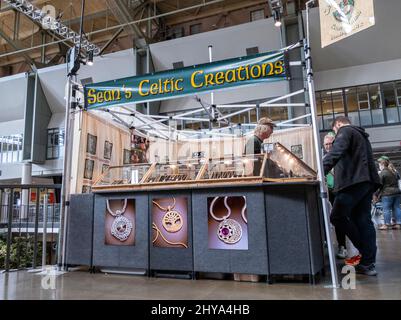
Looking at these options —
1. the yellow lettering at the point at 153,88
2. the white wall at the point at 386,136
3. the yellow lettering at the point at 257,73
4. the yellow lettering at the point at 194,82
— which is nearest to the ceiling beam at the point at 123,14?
the white wall at the point at 386,136

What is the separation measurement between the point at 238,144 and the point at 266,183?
5.21 m

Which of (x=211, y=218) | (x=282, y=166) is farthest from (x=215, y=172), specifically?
(x=282, y=166)

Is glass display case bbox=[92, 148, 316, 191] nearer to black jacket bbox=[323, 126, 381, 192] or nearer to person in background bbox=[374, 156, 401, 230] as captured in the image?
black jacket bbox=[323, 126, 381, 192]

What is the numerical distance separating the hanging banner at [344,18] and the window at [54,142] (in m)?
20.9

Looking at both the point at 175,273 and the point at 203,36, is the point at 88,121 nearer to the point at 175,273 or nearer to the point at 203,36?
the point at 175,273

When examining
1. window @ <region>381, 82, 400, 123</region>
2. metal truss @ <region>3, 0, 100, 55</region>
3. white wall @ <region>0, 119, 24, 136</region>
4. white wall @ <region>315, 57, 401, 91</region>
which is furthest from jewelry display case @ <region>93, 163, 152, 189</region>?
white wall @ <region>0, 119, 24, 136</region>

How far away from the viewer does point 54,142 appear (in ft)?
71.1

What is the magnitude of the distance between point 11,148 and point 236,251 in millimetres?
24675

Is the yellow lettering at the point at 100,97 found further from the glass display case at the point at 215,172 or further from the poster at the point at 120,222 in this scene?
the poster at the point at 120,222

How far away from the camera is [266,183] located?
3.31 metres

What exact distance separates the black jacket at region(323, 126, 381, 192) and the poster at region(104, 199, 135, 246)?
2355 millimetres

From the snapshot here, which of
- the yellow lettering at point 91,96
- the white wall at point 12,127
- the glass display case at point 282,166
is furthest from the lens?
the white wall at point 12,127

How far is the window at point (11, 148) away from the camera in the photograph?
2294 cm
